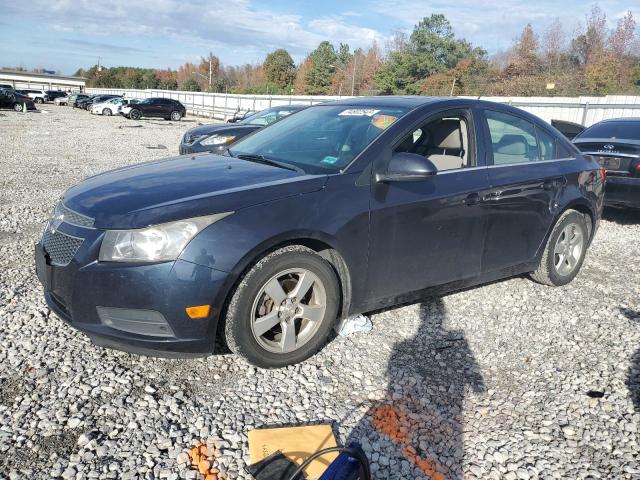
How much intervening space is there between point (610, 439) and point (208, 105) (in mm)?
44268

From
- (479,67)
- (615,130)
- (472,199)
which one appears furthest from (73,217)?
(479,67)

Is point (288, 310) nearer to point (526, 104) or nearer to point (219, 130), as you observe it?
point (219, 130)

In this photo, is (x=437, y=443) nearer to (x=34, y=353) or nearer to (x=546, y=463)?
(x=546, y=463)

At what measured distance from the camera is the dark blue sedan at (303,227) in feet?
9.25

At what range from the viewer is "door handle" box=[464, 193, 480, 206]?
12.6 ft

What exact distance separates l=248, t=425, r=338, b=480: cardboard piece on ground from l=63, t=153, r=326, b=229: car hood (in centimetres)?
120

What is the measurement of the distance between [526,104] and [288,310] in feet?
Result: 69.7

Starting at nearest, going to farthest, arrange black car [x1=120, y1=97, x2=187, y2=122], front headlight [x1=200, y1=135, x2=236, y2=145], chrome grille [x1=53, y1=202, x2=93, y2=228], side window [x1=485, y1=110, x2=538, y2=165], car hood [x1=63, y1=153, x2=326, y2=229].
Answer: car hood [x1=63, y1=153, x2=326, y2=229] → chrome grille [x1=53, y1=202, x2=93, y2=228] → side window [x1=485, y1=110, x2=538, y2=165] → front headlight [x1=200, y1=135, x2=236, y2=145] → black car [x1=120, y1=97, x2=187, y2=122]

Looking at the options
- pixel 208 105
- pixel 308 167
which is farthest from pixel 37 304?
pixel 208 105

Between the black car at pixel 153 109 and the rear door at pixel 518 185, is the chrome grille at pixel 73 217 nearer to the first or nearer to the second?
the rear door at pixel 518 185

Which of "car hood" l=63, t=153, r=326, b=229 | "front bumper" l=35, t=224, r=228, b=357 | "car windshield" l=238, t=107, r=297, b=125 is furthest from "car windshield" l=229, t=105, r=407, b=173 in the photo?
"car windshield" l=238, t=107, r=297, b=125

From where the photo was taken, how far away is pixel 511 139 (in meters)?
4.38

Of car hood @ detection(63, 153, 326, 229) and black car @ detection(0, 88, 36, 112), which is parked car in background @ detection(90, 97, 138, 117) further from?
car hood @ detection(63, 153, 326, 229)

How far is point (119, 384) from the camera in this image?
299cm
